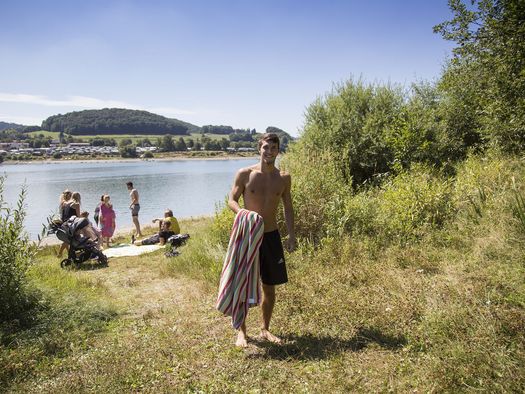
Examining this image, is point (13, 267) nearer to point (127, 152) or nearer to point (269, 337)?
point (269, 337)

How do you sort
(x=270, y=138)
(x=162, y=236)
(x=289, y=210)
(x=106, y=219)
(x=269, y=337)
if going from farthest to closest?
(x=106, y=219), (x=162, y=236), (x=289, y=210), (x=269, y=337), (x=270, y=138)

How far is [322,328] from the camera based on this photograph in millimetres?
4496

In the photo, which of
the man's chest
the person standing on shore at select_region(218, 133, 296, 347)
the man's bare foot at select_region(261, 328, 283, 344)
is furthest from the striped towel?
the man's bare foot at select_region(261, 328, 283, 344)

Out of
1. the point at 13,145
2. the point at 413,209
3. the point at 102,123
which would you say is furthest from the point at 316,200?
the point at 102,123

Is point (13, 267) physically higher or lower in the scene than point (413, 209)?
lower

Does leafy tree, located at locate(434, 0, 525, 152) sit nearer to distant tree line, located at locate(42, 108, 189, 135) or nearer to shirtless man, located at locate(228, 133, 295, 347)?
shirtless man, located at locate(228, 133, 295, 347)

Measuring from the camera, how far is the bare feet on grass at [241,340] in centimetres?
423

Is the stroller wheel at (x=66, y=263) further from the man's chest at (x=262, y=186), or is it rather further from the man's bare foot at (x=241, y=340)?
the man's chest at (x=262, y=186)

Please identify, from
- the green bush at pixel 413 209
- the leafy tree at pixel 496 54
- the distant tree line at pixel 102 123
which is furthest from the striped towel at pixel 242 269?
the distant tree line at pixel 102 123

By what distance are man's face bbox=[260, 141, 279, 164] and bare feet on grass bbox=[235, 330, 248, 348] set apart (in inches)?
85.0

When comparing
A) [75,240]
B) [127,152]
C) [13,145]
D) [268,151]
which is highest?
[13,145]

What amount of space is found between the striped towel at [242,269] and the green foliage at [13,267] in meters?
3.12

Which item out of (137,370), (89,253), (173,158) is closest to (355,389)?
(137,370)

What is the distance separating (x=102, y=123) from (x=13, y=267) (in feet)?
645
